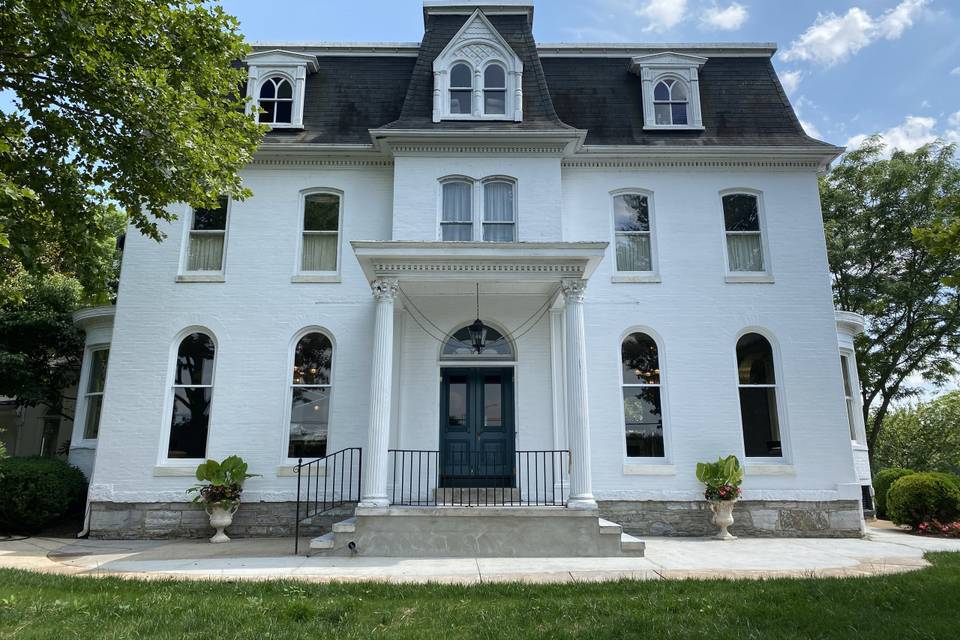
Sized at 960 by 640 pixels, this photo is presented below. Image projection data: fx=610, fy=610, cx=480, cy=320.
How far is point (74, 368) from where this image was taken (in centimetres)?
1421

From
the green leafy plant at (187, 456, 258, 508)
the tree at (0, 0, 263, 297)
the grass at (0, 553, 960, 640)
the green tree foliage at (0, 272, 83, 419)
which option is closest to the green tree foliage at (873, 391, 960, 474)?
the grass at (0, 553, 960, 640)

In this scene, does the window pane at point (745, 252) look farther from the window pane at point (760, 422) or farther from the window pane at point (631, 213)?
the window pane at point (760, 422)

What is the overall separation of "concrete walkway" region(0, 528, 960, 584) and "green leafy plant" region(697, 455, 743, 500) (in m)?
0.79

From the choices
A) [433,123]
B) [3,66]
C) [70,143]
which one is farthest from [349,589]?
[433,123]

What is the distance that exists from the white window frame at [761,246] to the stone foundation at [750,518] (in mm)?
4205

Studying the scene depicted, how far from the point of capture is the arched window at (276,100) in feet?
42.4

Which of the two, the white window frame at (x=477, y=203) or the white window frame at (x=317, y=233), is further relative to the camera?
the white window frame at (x=317, y=233)

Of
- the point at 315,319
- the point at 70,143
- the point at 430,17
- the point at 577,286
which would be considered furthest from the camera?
the point at 430,17

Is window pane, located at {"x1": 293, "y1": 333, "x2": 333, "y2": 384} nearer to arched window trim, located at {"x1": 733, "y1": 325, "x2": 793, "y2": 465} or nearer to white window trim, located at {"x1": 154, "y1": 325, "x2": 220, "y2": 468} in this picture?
white window trim, located at {"x1": 154, "y1": 325, "x2": 220, "y2": 468}

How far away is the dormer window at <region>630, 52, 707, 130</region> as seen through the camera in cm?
1309

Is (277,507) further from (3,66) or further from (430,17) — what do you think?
(430,17)

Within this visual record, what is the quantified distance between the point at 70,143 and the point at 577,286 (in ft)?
25.5

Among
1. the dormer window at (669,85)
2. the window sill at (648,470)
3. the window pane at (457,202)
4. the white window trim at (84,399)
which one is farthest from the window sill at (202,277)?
the dormer window at (669,85)

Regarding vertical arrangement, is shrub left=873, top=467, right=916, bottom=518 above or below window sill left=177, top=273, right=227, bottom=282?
below
